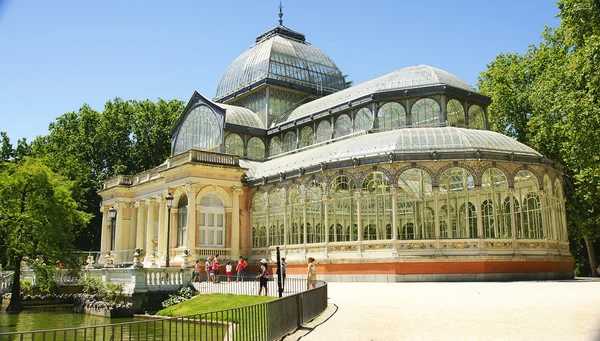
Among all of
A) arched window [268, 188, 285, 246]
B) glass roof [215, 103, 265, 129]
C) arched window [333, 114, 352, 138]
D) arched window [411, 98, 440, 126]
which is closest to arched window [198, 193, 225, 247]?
arched window [268, 188, 285, 246]

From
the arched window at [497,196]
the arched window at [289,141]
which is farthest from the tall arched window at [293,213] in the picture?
the arched window at [497,196]

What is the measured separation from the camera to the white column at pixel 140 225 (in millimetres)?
41844

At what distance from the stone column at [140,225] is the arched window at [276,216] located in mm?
11515

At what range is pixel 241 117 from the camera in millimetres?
43812

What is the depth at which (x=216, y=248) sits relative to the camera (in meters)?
36.0

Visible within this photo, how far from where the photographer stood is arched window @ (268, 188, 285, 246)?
35.3m

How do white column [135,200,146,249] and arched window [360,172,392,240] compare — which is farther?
white column [135,200,146,249]

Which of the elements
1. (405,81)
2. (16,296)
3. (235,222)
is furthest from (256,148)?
(16,296)

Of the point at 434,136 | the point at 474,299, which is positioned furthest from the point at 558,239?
the point at 474,299

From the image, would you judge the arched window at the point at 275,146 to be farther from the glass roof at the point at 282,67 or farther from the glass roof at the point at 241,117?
the glass roof at the point at 282,67

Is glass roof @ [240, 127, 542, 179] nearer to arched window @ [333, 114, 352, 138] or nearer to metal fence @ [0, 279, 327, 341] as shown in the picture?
arched window @ [333, 114, 352, 138]

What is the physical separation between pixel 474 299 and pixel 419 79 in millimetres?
20546

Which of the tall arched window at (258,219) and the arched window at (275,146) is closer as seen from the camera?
the tall arched window at (258,219)

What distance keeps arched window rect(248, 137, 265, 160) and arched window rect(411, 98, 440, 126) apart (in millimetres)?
13595
